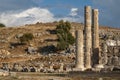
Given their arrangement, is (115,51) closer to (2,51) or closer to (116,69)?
(116,69)

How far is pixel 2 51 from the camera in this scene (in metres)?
95.3

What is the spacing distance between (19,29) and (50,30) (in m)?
7.89

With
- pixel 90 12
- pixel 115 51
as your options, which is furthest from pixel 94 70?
pixel 115 51

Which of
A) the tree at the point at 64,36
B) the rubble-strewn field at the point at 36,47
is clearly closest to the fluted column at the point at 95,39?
the rubble-strewn field at the point at 36,47

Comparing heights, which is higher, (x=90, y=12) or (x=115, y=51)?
(x=90, y=12)

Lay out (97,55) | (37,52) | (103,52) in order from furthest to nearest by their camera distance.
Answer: (37,52) → (103,52) → (97,55)

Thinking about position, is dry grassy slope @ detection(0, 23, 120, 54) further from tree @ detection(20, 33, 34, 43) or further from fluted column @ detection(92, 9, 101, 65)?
fluted column @ detection(92, 9, 101, 65)

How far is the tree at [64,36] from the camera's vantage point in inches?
3675

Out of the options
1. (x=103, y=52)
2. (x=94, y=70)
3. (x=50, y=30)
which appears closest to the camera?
(x=94, y=70)

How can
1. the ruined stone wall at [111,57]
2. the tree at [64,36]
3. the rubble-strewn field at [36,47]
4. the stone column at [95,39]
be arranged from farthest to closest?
1. the tree at [64,36]
2. the rubble-strewn field at [36,47]
3. the ruined stone wall at [111,57]
4. the stone column at [95,39]

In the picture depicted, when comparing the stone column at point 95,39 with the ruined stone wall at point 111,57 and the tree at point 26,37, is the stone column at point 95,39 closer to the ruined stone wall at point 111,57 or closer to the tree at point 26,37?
the ruined stone wall at point 111,57

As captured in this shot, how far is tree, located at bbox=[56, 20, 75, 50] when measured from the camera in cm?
9334

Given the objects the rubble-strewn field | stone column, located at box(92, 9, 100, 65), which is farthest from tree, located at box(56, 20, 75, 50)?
stone column, located at box(92, 9, 100, 65)

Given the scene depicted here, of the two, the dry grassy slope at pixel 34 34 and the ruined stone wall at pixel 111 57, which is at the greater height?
the dry grassy slope at pixel 34 34
